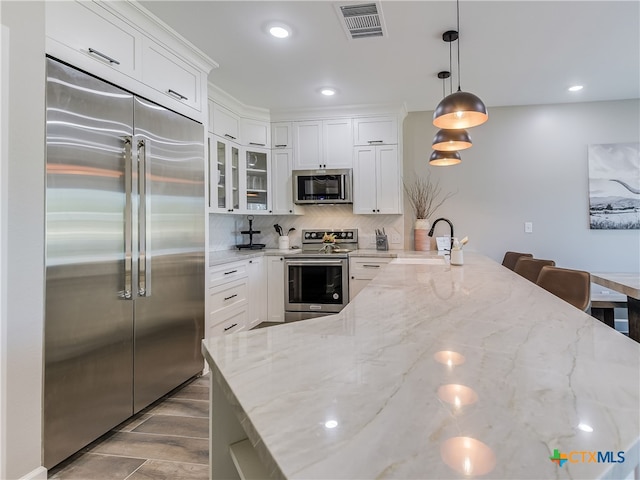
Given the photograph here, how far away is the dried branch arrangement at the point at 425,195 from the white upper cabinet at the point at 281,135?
1.56 metres

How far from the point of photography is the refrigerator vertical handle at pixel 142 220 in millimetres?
2059

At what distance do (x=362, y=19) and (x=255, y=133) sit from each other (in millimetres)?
2183

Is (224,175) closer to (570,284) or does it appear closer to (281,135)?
(281,135)

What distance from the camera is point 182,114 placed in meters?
2.51

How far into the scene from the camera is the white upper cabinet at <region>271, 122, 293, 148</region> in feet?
14.0

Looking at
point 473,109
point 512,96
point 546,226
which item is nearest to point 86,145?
point 473,109

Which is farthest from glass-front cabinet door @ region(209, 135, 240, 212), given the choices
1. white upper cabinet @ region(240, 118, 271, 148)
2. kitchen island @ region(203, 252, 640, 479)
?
kitchen island @ region(203, 252, 640, 479)

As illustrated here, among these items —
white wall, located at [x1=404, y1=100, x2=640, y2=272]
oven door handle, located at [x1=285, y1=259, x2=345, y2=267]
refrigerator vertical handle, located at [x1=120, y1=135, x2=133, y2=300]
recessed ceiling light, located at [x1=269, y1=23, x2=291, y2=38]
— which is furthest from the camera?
white wall, located at [x1=404, y1=100, x2=640, y2=272]

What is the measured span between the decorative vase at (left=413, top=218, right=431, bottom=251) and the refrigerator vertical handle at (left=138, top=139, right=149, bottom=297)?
9.97ft

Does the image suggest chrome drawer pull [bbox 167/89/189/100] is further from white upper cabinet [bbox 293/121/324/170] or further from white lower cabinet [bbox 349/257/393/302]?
white lower cabinet [bbox 349/257/393/302]

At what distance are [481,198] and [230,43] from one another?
3266 mm

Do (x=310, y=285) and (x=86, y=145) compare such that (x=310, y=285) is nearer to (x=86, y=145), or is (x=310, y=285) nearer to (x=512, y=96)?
(x=86, y=145)

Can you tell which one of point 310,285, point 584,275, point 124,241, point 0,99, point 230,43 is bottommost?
point 310,285

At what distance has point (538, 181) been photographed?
4.08m
